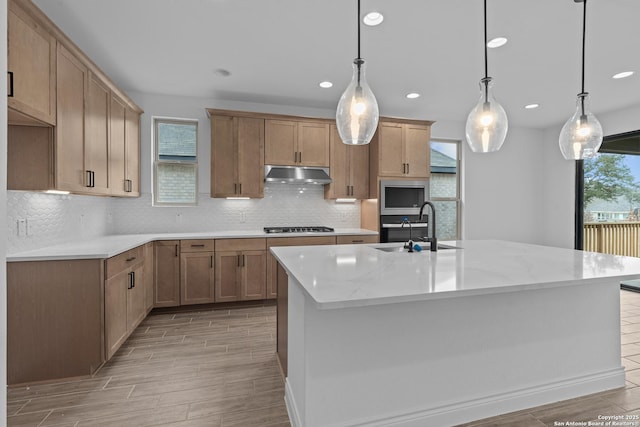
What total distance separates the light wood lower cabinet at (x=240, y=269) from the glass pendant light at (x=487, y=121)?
2.68 m

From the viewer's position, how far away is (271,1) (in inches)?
91.4

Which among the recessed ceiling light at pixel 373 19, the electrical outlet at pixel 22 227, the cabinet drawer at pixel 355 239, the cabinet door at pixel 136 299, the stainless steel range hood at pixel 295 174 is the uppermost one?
→ the recessed ceiling light at pixel 373 19

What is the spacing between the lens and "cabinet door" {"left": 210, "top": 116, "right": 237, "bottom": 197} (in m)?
4.06

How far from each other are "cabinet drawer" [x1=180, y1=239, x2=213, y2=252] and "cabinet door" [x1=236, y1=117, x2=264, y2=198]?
0.74m

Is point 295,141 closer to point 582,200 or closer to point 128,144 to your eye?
point 128,144

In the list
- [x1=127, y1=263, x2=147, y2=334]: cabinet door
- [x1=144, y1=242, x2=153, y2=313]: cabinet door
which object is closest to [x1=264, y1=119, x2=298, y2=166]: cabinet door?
[x1=144, y1=242, x2=153, y2=313]: cabinet door

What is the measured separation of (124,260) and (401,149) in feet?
11.7

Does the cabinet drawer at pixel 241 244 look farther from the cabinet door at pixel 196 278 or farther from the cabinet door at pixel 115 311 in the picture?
the cabinet door at pixel 115 311

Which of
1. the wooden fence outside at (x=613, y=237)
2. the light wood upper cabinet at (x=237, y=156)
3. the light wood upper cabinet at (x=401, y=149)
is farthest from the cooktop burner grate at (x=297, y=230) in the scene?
the wooden fence outside at (x=613, y=237)

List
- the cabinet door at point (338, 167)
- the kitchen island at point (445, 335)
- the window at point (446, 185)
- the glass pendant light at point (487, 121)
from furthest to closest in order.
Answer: the window at point (446, 185), the cabinet door at point (338, 167), the glass pendant light at point (487, 121), the kitchen island at point (445, 335)

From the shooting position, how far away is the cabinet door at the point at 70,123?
2.27m

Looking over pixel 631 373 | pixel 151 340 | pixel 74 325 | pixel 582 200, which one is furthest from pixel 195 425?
pixel 582 200

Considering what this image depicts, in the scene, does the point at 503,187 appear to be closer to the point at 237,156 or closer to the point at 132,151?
the point at 237,156

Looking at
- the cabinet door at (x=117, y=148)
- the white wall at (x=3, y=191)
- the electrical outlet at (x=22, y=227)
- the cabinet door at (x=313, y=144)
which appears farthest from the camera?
the cabinet door at (x=313, y=144)
